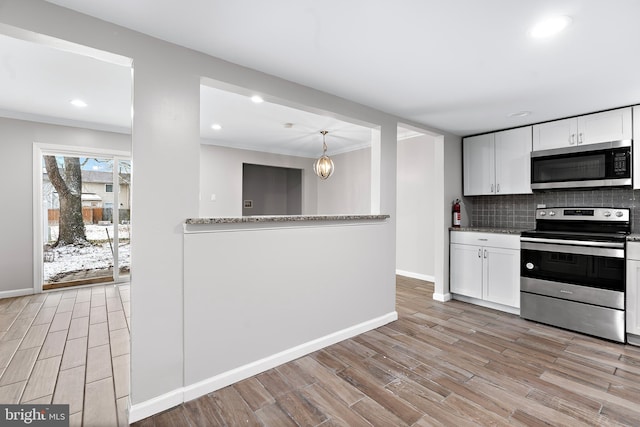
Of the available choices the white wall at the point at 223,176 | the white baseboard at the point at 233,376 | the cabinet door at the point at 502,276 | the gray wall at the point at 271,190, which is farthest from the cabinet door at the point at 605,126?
the gray wall at the point at 271,190

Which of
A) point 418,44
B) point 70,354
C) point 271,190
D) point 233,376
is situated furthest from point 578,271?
point 271,190

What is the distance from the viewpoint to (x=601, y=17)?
1618mm

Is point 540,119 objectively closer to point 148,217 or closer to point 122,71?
point 148,217

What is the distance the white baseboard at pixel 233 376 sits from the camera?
1794mm

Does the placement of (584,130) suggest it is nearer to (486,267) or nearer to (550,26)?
(486,267)

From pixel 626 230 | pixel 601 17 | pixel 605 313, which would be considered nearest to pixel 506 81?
pixel 601 17

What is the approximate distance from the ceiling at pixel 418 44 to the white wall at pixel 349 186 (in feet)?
9.62

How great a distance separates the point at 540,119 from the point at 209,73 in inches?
136

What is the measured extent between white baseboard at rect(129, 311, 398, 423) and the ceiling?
2130mm

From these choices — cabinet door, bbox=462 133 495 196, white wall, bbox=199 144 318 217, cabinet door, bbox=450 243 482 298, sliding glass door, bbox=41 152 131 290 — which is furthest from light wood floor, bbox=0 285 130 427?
cabinet door, bbox=462 133 495 196

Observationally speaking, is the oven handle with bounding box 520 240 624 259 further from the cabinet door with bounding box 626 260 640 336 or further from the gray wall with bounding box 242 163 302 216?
the gray wall with bounding box 242 163 302 216

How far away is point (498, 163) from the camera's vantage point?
3863 mm

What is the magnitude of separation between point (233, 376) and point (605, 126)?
4070 millimetres

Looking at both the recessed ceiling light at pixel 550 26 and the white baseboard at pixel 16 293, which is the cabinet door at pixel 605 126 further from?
the white baseboard at pixel 16 293
